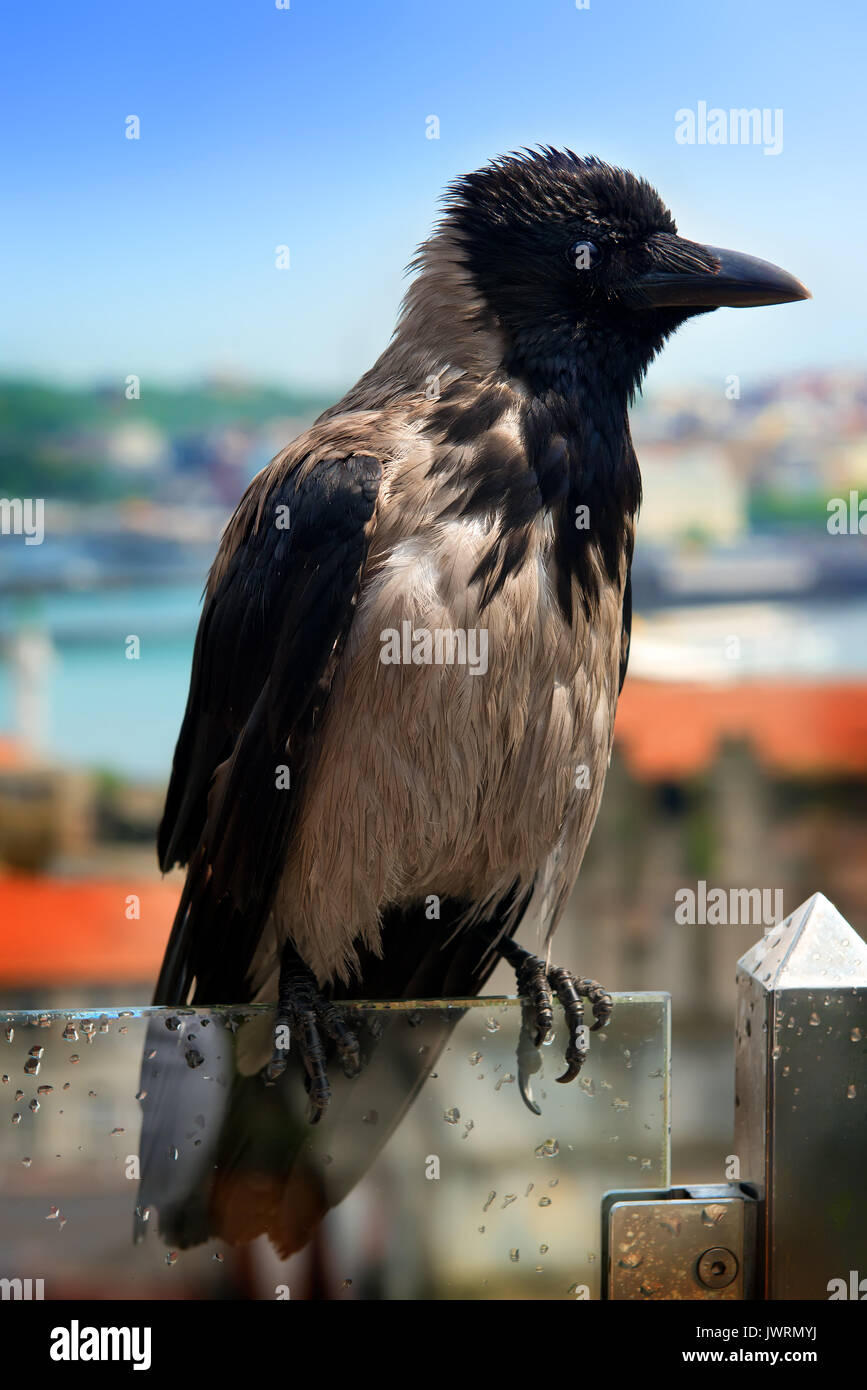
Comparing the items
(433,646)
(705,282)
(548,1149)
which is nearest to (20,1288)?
(548,1149)

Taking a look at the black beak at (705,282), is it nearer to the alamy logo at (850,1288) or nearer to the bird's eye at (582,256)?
the bird's eye at (582,256)

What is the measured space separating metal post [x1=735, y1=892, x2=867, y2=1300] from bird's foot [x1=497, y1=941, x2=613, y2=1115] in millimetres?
267

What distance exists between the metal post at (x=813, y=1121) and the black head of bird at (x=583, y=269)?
1155mm

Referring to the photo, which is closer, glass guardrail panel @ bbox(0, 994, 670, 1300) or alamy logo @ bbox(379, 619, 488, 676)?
glass guardrail panel @ bbox(0, 994, 670, 1300)

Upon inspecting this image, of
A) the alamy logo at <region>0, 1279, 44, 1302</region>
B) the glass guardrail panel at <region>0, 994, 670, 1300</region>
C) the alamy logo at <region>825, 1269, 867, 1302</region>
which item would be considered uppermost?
the glass guardrail panel at <region>0, 994, 670, 1300</region>

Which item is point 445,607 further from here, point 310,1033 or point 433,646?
point 310,1033

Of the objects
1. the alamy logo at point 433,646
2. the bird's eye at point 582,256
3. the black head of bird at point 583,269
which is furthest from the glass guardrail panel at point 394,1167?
the bird's eye at point 582,256

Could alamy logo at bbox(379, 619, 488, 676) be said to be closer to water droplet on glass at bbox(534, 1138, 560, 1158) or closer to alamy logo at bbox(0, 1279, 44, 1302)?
water droplet on glass at bbox(534, 1138, 560, 1158)

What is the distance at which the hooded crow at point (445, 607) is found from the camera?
6.59 feet

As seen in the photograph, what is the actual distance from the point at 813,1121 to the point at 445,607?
0.98 m

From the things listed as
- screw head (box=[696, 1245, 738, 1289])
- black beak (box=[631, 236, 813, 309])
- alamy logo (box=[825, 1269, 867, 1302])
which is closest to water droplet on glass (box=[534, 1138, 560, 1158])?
screw head (box=[696, 1245, 738, 1289])

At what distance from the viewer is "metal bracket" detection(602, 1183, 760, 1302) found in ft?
5.31

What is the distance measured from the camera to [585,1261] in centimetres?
170
